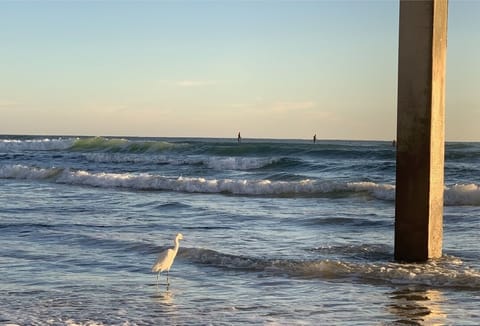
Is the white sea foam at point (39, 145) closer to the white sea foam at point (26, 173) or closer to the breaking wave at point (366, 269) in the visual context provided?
the white sea foam at point (26, 173)

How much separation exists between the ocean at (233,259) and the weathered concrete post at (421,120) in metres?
0.48

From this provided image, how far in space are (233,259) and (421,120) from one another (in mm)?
2736

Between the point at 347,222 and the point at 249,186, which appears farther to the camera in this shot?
the point at 249,186

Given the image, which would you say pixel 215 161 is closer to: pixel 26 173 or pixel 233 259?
pixel 26 173

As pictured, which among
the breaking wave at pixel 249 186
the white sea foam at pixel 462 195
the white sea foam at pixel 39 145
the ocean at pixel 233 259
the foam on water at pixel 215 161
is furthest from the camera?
the white sea foam at pixel 39 145

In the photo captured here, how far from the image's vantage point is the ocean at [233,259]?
6.60 m

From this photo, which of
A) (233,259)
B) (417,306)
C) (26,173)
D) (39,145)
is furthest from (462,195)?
(39,145)

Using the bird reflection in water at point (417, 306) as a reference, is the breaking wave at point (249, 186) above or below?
above

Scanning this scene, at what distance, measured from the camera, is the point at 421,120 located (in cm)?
781

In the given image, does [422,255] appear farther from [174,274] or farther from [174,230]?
[174,230]

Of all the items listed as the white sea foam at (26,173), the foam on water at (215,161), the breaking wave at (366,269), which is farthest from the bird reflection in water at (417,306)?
the foam on water at (215,161)

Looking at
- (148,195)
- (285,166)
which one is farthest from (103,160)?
(148,195)

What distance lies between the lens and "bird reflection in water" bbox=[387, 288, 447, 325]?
20.6 ft

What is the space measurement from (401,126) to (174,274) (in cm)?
282
